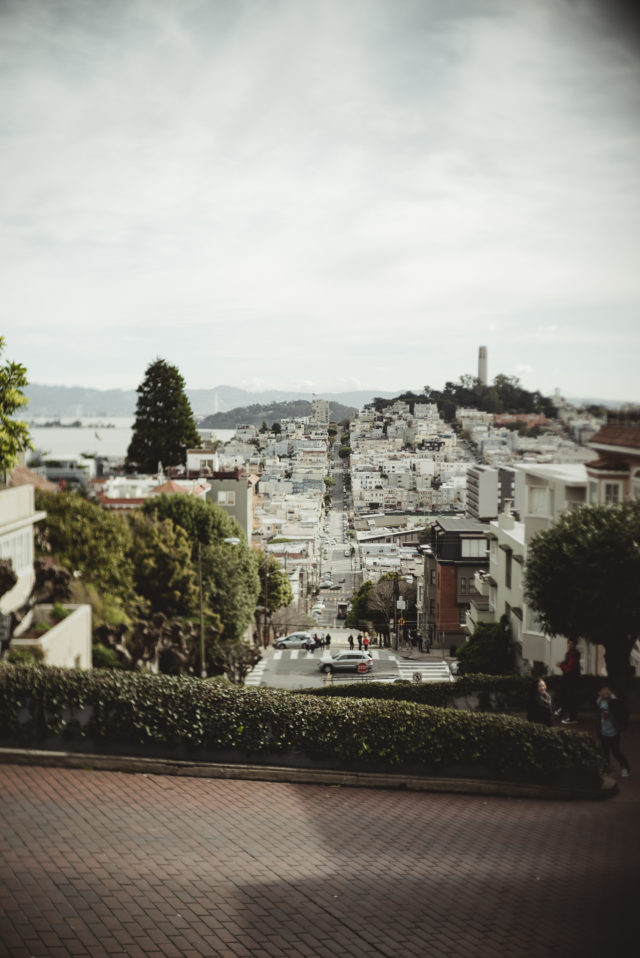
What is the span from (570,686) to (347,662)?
437 inches

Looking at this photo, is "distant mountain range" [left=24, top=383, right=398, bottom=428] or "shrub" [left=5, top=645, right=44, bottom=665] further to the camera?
"distant mountain range" [left=24, top=383, right=398, bottom=428]

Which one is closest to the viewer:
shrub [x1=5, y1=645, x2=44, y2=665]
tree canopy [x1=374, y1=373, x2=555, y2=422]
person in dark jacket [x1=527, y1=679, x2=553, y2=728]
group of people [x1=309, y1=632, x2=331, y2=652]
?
tree canopy [x1=374, y1=373, x2=555, y2=422]

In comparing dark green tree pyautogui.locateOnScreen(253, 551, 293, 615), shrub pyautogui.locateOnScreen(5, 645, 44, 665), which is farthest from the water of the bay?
dark green tree pyautogui.locateOnScreen(253, 551, 293, 615)

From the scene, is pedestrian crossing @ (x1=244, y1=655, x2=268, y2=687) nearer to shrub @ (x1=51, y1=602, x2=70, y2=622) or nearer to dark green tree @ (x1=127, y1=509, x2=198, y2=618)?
→ dark green tree @ (x1=127, y1=509, x2=198, y2=618)

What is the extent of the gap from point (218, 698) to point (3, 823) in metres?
3.30

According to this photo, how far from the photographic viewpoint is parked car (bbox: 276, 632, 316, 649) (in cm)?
2627

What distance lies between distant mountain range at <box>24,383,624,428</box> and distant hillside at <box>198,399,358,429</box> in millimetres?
239

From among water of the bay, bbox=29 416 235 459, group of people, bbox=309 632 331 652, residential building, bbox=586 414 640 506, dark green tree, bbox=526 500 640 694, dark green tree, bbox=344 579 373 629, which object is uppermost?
water of the bay, bbox=29 416 235 459

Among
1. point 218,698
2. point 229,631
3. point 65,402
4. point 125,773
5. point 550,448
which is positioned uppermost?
point 65,402

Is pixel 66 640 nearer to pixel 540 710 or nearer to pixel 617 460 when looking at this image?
pixel 540 710

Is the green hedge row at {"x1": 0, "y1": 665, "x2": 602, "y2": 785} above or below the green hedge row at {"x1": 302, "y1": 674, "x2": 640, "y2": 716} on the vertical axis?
above

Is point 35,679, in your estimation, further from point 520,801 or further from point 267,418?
point 267,418

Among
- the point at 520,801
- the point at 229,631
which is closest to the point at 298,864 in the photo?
the point at 520,801

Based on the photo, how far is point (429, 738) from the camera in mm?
9805
